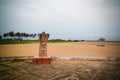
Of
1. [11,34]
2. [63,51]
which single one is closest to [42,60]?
[63,51]

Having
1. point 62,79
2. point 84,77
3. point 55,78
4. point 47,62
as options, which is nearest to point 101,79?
point 84,77

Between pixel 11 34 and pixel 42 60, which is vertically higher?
pixel 11 34

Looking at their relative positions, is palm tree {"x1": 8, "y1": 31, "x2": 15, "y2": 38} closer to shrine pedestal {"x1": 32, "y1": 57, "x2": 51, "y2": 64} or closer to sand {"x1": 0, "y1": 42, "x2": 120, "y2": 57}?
sand {"x1": 0, "y1": 42, "x2": 120, "y2": 57}

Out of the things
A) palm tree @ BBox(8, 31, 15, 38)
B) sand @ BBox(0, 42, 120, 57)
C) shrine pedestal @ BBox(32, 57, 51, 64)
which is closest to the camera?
shrine pedestal @ BBox(32, 57, 51, 64)

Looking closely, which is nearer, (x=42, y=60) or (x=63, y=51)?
(x=42, y=60)

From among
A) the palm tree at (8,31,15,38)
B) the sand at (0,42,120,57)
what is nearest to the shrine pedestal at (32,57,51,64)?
the sand at (0,42,120,57)

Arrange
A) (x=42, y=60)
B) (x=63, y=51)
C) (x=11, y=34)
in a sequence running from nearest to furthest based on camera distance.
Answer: (x=42, y=60) < (x=63, y=51) < (x=11, y=34)

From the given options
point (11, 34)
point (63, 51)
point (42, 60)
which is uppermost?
point (11, 34)

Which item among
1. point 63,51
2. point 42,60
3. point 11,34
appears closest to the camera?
point 42,60

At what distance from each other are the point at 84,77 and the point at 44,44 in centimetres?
307

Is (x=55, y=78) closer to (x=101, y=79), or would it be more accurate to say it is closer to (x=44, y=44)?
(x=101, y=79)

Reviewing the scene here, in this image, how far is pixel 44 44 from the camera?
249 inches

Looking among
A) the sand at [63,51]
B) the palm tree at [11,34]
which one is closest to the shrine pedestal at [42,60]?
the sand at [63,51]

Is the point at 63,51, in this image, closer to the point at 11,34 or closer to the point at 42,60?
the point at 42,60
